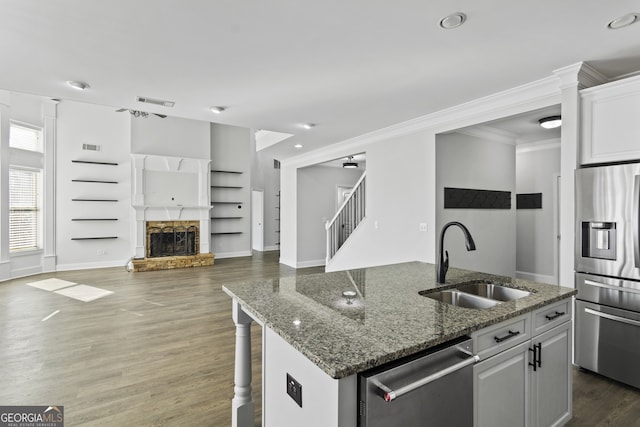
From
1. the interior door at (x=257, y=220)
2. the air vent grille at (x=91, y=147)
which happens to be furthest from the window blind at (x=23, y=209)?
the interior door at (x=257, y=220)

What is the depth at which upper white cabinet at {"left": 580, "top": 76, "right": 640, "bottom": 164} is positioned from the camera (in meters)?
2.54

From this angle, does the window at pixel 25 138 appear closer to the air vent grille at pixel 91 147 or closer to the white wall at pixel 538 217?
the air vent grille at pixel 91 147

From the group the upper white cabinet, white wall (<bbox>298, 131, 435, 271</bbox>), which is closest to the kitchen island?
the upper white cabinet

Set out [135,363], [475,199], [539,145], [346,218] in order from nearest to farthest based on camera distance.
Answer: [135,363]
[475,199]
[539,145]
[346,218]

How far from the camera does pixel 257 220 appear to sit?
11.3 meters

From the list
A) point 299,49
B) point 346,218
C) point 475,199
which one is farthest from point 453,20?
point 346,218

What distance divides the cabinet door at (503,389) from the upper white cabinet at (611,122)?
80.4 inches

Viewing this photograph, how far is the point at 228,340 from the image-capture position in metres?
3.38

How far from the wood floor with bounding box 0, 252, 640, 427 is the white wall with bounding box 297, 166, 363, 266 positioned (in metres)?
3.10

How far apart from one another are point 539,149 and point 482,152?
188cm

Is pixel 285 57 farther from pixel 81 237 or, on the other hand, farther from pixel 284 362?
pixel 81 237

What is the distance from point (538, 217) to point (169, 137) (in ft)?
27.9

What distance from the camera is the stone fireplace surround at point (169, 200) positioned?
7734 millimetres

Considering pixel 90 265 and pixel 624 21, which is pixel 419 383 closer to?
pixel 624 21
